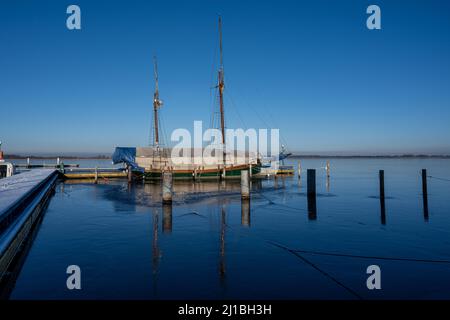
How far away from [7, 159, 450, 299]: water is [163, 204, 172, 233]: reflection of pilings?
7 centimetres

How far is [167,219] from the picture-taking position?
17328 mm

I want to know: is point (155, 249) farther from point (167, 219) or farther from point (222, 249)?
point (167, 219)

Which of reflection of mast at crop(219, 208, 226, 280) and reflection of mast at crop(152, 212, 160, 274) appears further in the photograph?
reflection of mast at crop(152, 212, 160, 274)

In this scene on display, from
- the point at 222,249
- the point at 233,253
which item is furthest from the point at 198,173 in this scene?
the point at 233,253

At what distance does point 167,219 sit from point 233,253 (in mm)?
7116

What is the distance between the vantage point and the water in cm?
782

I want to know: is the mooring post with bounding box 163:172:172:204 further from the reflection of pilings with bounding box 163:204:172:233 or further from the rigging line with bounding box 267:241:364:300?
the rigging line with bounding box 267:241:364:300

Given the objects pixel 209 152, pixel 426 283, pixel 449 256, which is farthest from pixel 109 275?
pixel 209 152

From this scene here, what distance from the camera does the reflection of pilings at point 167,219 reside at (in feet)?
49.1

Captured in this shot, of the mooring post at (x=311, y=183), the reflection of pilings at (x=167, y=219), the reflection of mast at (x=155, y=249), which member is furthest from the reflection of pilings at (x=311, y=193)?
the reflection of mast at (x=155, y=249)

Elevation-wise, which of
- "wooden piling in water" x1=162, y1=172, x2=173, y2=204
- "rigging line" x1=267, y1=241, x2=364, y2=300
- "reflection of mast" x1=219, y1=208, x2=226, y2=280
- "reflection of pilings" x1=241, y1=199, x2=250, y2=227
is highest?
"wooden piling in water" x1=162, y1=172, x2=173, y2=204

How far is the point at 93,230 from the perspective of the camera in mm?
14867

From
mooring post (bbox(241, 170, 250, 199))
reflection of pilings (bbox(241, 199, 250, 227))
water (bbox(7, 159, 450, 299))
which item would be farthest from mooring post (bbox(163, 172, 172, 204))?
mooring post (bbox(241, 170, 250, 199))

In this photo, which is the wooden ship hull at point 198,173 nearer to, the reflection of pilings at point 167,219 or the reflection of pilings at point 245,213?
the reflection of pilings at point 245,213
